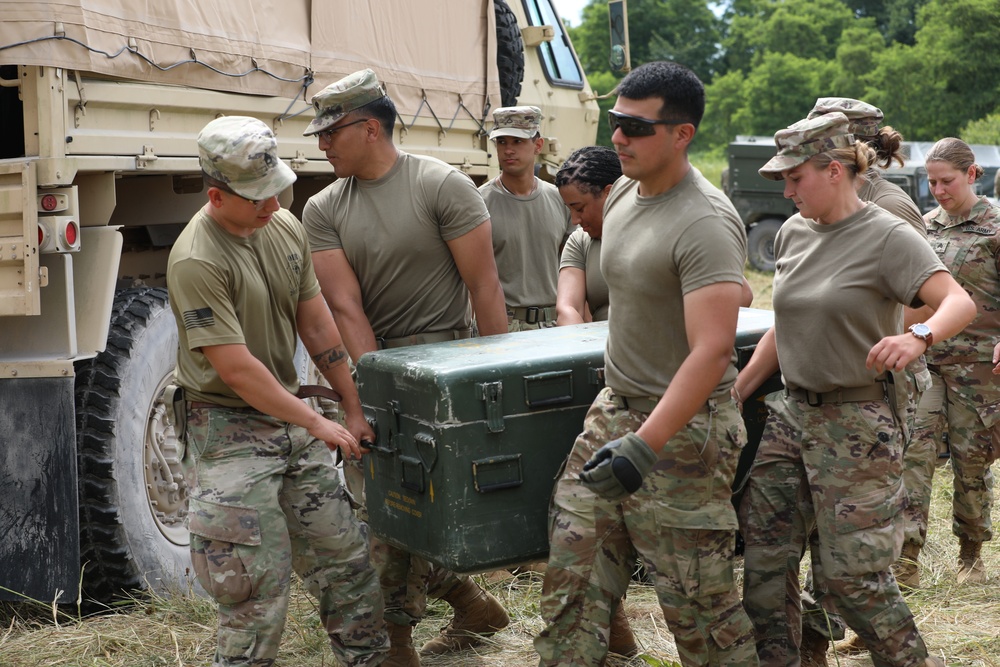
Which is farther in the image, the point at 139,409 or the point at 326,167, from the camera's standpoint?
the point at 326,167

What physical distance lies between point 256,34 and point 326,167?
2.50ft

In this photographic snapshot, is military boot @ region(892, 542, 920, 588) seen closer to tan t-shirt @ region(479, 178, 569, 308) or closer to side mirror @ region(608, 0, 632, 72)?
tan t-shirt @ region(479, 178, 569, 308)

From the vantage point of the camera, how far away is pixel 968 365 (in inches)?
204

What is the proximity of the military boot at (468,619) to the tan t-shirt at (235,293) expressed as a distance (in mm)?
Result: 1077

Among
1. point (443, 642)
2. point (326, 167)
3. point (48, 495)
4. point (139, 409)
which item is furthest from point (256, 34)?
point (443, 642)

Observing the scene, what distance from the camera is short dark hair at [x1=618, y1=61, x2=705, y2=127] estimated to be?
3.14 meters

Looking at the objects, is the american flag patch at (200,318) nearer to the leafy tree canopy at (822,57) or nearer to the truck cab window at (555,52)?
the truck cab window at (555,52)

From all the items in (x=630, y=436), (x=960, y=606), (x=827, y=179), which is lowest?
(x=960, y=606)

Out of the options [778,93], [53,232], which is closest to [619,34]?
[53,232]

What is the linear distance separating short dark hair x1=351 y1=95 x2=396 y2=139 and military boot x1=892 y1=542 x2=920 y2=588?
8.81 feet

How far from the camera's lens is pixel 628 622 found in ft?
14.3

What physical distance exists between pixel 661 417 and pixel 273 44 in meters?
3.01

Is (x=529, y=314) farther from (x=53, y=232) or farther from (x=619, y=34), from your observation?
(x=619, y=34)

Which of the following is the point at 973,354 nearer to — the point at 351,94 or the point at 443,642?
the point at 443,642
